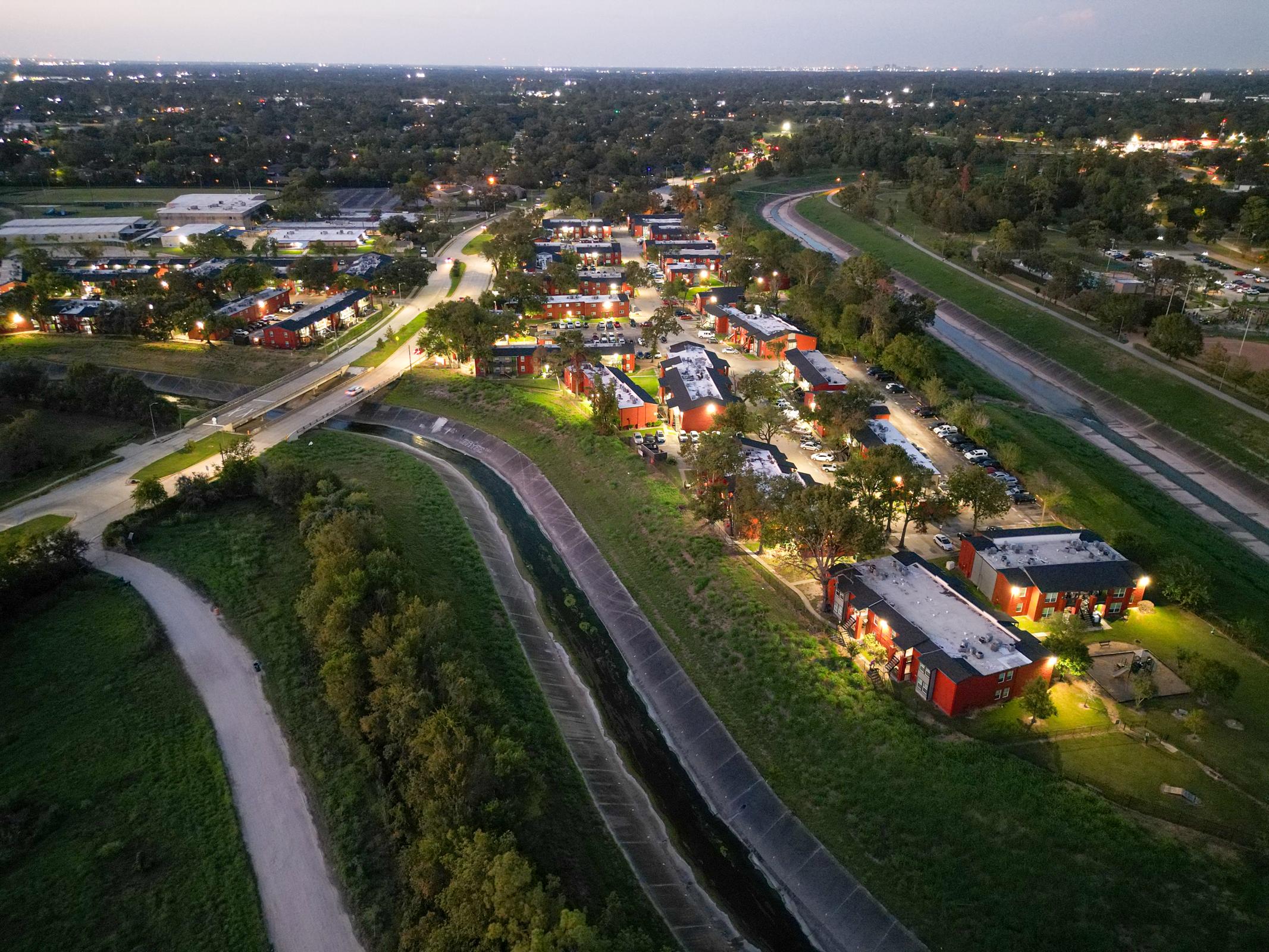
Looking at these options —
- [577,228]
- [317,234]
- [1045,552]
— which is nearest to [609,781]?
[1045,552]

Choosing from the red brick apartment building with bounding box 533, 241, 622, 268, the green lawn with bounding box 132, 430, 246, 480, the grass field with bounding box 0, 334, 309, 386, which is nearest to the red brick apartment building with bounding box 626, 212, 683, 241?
the red brick apartment building with bounding box 533, 241, 622, 268

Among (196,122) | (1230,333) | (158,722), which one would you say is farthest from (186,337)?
(196,122)

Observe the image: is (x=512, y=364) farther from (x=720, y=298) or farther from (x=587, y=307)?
(x=720, y=298)

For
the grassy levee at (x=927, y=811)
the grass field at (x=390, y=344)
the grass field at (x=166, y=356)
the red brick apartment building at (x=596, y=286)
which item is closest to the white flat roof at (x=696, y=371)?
the grassy levee at (x=927, y=811)

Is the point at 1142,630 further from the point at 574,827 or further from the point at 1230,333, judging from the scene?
the point at 1230,333

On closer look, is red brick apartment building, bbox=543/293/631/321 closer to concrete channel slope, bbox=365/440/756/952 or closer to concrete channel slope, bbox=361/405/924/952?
concrete channel slope, bbox=361/405/924/952

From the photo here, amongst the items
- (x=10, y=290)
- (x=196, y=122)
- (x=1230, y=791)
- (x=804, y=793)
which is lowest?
(x=804, y=793)
